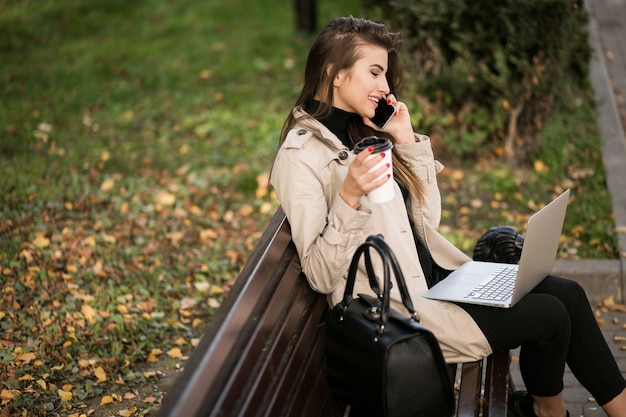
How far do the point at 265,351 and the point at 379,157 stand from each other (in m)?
0.73

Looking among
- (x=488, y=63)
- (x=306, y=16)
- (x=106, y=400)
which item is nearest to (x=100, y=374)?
(x=106, y=400)

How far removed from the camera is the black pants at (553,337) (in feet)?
9.91

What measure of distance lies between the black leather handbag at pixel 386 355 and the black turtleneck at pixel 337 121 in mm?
736

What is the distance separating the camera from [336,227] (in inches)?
111

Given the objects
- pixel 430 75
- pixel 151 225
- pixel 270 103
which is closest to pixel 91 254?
pixel 151 225

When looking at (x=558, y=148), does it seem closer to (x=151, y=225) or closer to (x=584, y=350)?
(x=151, y=225)

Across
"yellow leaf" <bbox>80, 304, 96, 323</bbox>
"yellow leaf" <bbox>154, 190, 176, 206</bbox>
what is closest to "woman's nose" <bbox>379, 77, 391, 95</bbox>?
"yellow leaf" <bbox>80, 304, 96, 323</bbox>

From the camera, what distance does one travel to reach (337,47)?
10.5 feet

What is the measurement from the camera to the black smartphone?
333cm

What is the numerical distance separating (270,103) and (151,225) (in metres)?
2.87

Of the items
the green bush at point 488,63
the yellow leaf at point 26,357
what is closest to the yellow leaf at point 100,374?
the yellow leaf at point 26,357

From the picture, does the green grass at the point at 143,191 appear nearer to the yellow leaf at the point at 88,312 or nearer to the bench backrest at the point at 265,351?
the yellow leaf at the point at 88,312

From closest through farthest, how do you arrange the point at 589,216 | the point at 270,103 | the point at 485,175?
the point at 589,216 < the point at 485,175 < the point at 270,103

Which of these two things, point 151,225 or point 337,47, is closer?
point 337,47
